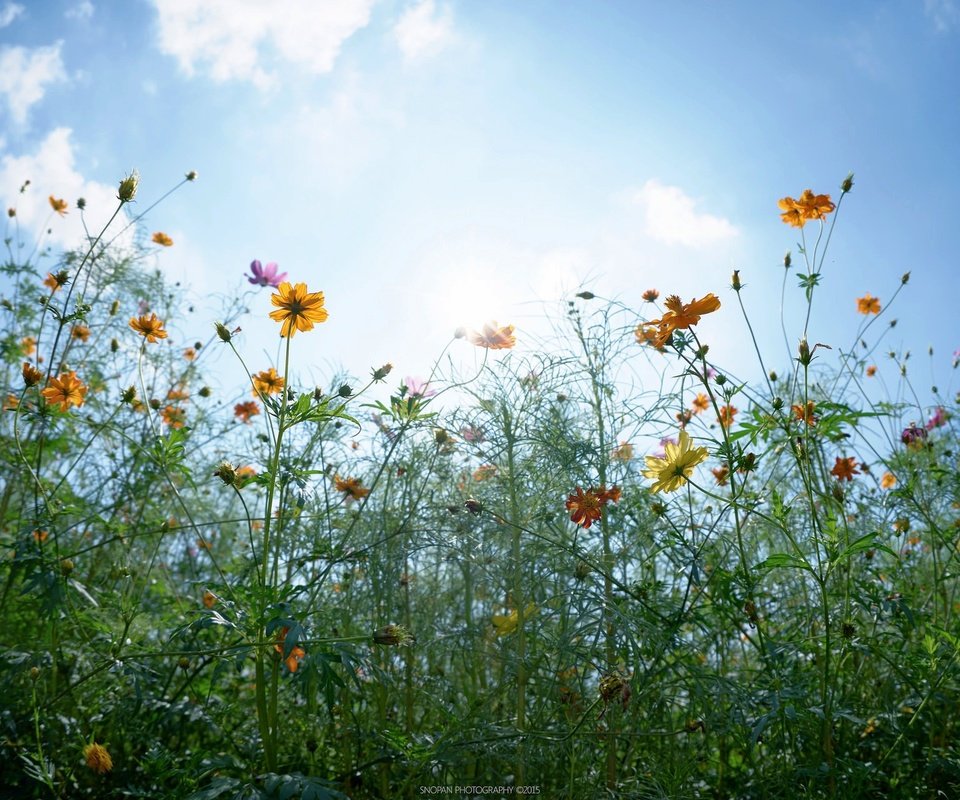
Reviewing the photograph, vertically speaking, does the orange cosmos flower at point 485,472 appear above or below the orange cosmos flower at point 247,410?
below

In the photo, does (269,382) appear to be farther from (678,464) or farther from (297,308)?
(678,464)

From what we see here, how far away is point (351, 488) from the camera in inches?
84.4

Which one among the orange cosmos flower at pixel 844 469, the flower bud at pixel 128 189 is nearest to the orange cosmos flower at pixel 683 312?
the orange cosmos flower at pixel 844 469

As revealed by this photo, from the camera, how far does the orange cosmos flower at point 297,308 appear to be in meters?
1.68

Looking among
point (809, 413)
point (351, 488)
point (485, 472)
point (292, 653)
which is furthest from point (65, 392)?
point (809, 413)

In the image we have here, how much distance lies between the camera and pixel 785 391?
2977 mm

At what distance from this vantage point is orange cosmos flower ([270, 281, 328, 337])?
1677 millimetres

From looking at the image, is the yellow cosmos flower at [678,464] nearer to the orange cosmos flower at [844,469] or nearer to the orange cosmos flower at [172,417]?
the orange cosmos flower at [844,469]

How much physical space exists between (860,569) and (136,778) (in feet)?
6.85

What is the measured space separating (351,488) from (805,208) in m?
1.55

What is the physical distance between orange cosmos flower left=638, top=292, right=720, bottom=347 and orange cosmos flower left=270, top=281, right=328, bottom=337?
0.77 meters

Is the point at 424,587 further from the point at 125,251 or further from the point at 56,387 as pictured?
the point at 125,251

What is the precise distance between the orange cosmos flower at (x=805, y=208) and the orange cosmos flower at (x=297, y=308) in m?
1.39

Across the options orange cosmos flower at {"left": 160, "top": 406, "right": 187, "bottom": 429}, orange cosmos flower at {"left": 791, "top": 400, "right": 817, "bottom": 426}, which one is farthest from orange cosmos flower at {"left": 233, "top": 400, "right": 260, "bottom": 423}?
orange cosmos flower at {"left": 791, "top": 400, "right": 817, "bottom": 426}
